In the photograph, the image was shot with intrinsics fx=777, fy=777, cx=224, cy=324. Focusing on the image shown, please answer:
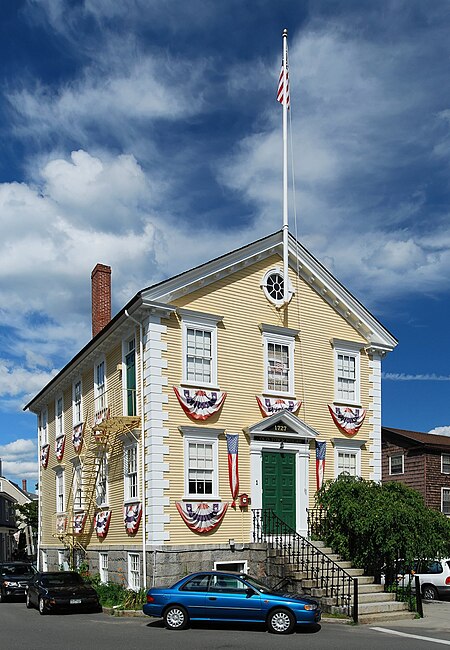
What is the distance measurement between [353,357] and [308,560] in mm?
8062

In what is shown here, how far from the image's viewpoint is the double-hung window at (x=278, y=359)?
25000 mm

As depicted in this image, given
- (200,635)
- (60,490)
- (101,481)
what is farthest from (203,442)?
(60,490)

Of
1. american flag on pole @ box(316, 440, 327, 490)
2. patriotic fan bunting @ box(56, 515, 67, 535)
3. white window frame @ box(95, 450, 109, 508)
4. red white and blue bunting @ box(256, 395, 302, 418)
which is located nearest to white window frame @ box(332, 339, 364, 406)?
american flag on pole @ box(316, 440, 327, 490)

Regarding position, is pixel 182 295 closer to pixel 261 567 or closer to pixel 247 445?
pixel 247 445

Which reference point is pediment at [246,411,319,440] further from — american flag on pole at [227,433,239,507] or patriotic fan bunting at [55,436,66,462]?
patriotic fan bunting at [55,436,66,462]

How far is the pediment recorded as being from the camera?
949 inches

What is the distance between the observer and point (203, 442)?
23.1 m

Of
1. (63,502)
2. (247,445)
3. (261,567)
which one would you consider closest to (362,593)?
(261,567)

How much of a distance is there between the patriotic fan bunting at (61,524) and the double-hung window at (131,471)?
785cm

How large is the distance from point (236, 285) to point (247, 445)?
16.6 ft

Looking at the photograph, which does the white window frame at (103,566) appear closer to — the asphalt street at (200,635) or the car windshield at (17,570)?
the asphalt street at (200,635)

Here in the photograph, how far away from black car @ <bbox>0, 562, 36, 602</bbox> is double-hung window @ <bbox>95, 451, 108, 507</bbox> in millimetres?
4127

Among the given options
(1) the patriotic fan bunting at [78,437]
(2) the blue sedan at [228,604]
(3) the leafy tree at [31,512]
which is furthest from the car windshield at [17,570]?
(3) the leafy tree at [31,512]

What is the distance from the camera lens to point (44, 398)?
118 feet
